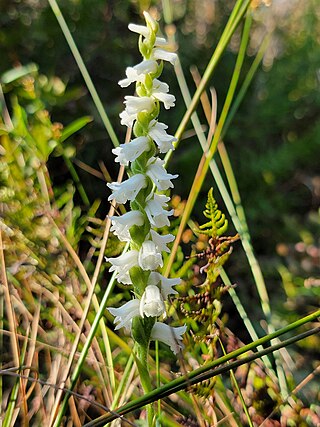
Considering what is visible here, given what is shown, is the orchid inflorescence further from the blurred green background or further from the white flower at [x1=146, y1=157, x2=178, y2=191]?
the blurred green background

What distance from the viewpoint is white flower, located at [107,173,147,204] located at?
1.52ft

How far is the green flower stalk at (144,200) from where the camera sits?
0.47m

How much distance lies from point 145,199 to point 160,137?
54mm

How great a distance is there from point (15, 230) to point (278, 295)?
0.82 metres

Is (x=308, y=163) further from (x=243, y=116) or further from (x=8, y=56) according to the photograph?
(x=8, y=56)

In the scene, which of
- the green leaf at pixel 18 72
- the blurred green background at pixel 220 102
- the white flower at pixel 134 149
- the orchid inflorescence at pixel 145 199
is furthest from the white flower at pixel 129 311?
the blurred green background at pixel 220 102

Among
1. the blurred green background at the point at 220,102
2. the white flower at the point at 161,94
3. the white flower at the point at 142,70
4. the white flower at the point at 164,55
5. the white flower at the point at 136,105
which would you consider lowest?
the blurred green background at the point at 220,102

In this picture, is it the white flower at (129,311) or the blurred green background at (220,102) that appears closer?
the white flower at (129,311)

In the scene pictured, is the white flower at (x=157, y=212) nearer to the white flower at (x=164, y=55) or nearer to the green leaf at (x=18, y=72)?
the white flower at (x=164, y=55)

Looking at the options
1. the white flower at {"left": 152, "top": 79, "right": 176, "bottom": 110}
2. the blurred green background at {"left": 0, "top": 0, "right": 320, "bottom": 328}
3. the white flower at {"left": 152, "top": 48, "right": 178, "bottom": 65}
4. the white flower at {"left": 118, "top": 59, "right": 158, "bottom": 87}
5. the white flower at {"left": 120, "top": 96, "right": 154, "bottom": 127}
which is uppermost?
the white flower at {"left": 152, "top": 48, "right": 178, "bottom": 65}

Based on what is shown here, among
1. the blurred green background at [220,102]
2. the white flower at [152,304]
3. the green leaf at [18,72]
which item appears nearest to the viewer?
the white flower at [152,304]

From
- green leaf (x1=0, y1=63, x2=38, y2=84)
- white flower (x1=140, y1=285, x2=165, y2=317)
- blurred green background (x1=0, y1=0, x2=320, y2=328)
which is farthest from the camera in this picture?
blurred green background (x1=0, y1=0, x2=320, y2=328)

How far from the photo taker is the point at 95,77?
68.0 inches

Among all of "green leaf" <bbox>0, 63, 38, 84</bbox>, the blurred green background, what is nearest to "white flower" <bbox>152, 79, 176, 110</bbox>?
"green leaf" <bbox>0, 63, 38, 84</bbox>
